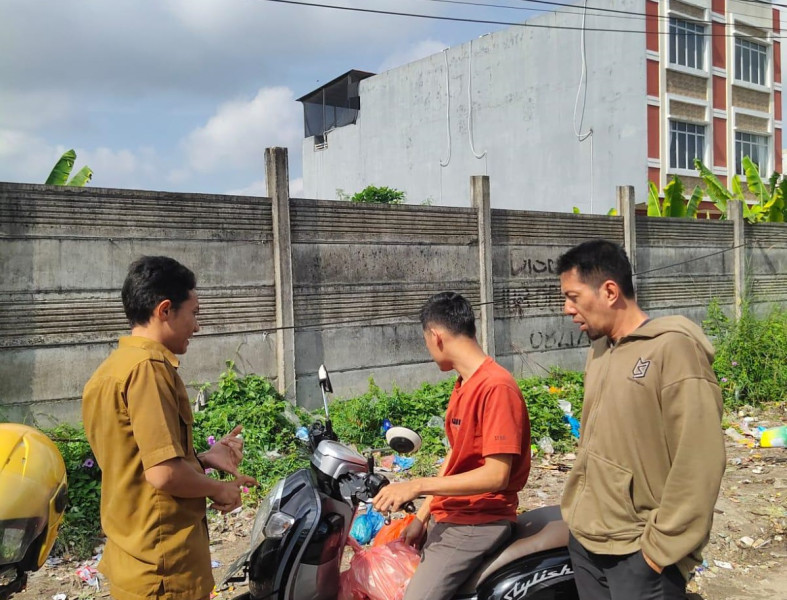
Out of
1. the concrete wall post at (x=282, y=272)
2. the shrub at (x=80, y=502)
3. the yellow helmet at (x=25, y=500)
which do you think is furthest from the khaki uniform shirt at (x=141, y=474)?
the concrete wall post at (x=282, y=272)

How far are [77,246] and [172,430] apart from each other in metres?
Result: 3.72

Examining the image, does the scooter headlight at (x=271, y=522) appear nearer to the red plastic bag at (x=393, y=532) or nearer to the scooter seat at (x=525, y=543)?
the red plastic bag at (x=393, y=532)

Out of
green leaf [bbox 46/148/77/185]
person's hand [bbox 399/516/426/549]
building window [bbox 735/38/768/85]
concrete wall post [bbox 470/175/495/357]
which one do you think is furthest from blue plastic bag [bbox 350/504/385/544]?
building window [bbox 735/38/768/85]

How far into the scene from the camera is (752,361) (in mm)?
8711

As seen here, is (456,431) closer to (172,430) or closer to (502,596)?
(502,596)

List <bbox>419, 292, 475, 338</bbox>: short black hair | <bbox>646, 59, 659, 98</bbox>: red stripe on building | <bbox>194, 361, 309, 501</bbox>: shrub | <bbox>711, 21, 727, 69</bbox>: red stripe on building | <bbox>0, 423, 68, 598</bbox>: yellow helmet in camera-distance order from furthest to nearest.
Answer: <bbox>711, 21, 727, 69</bbox>: red stripe on building
<bbox>646, 59, 659, 98</bbox>: red stripe on building
<bbox>194, 361, 309, 501</bbox>: shrub
<bbox>419, 292, 475, 338</bbox>: short black hair
<bbox>0, 423, 68, 598</bbox>: yellow helmet

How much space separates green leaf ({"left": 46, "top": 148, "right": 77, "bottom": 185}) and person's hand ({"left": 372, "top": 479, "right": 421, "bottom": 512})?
6467 mm

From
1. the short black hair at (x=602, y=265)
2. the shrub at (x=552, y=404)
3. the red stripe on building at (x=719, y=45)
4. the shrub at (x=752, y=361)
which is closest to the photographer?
the short black hair at (x=602, y=265)

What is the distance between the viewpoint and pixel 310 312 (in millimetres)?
6441

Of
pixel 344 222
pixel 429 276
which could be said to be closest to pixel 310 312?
pixel 344 222

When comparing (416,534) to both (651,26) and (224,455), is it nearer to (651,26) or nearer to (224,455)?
(224,455)

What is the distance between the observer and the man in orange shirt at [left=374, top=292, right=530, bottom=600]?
2258 mm

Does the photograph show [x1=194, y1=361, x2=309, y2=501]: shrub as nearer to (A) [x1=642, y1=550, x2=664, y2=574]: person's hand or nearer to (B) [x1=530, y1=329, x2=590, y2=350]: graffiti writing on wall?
(B) [x1=530, y1=329, x2=590, y2=350]: graffiti writing on wall

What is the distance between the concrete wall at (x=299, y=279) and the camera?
16.8 feet
